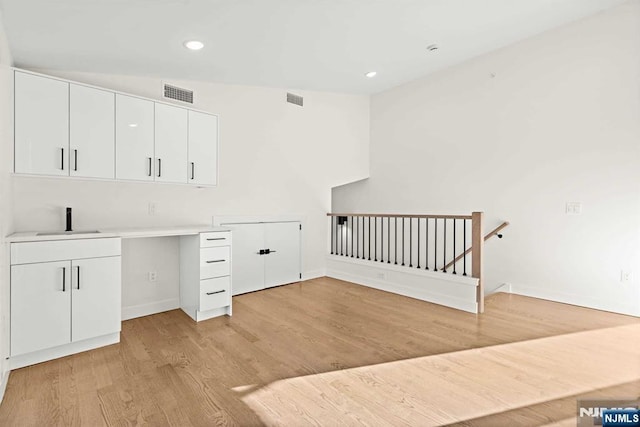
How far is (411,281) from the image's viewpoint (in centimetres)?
451

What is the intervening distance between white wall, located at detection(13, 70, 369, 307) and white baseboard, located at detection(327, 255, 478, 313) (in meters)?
0.51

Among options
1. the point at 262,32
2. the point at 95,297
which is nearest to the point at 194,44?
the point at 262,32

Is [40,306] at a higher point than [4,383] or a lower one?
higher

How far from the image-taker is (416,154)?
5762 mm

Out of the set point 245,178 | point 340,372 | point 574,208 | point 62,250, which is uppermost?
point 245,178

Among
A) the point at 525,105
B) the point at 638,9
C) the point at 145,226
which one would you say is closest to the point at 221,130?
the point at 145,226

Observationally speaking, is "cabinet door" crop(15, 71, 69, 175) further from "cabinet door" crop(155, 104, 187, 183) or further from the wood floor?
the wood floor

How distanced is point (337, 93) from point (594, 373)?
4931 millimetres

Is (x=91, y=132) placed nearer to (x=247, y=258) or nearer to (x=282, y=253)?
(x=247, y=258)

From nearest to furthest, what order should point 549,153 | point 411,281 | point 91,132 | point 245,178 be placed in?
point 91,132
point 549,153
point 411,281
point 245,178

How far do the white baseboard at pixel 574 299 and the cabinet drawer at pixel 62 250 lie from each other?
4.79m

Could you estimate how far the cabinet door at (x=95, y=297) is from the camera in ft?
8.88

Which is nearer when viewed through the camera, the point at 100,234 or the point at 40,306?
the point at 40,306

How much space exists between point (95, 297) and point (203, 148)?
1890mm
